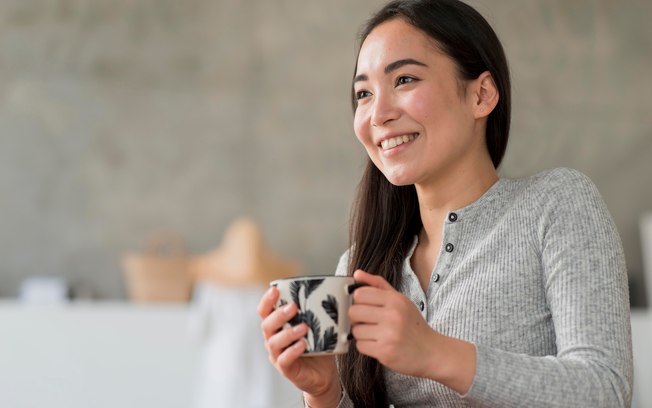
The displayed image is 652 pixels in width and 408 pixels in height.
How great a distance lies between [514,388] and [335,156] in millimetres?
4175

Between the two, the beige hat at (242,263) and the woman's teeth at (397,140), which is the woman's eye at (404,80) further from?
the beige hat at (242,263)

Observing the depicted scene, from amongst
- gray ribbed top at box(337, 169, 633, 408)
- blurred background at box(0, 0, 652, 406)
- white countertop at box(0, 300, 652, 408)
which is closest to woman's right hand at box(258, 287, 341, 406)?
gray ribbed top at box(337, 169, 633, 408)

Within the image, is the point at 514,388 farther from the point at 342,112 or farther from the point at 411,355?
the point at 342,112

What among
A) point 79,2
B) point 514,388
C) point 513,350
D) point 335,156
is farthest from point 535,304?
point 79,2

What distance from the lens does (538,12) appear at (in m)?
4.93

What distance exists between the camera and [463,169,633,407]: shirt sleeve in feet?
2.55

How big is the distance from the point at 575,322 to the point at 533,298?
100 millimetres

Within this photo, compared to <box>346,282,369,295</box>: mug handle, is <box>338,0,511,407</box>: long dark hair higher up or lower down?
higher up

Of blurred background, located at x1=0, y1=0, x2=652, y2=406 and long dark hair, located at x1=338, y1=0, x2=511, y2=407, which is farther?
blurred background, located at x1=0, y1=0, x2=652, y2=406

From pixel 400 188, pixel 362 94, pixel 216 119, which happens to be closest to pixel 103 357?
pixel 216 119

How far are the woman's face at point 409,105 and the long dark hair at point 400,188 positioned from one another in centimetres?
2

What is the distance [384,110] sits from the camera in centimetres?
102

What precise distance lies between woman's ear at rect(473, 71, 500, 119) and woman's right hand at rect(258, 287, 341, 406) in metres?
0.38

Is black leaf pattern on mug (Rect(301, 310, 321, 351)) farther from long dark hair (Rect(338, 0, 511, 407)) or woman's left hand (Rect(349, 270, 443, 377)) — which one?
long dark hair (Rect(338, 0, 511, 407))
